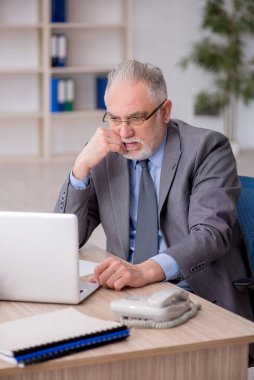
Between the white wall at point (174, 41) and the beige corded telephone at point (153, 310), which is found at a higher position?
the beige corded telephone at point (153, 310)

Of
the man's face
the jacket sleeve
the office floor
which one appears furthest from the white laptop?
the office floor

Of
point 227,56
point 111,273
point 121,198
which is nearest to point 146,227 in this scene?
point 121,198

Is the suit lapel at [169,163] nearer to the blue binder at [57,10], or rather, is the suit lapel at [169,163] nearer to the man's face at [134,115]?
the man's face at [134,115]

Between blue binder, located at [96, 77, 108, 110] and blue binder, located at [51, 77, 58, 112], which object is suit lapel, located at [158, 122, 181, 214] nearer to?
blue binder, located at [51, 77, 58, 112]

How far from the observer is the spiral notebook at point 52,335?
78.0 inches

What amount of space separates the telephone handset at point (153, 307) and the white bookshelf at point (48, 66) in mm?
7387

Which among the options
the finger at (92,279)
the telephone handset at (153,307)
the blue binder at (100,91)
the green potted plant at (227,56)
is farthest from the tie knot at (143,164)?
the green potted plant at (227,56)

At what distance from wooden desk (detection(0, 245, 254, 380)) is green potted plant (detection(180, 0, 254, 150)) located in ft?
25.7

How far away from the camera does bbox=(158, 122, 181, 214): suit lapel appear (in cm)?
297

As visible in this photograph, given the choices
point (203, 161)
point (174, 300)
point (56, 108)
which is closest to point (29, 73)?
point (56, 108)

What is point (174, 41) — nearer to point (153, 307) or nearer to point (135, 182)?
point (135, 182)

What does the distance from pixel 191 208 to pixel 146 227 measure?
186mm

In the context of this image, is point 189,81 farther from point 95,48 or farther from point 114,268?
point 114,268

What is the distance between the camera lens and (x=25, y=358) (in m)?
1.96
